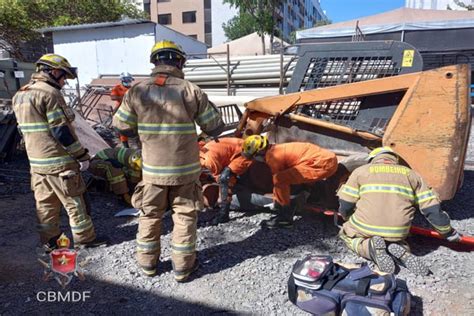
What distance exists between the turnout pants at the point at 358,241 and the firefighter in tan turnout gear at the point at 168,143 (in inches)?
50.5

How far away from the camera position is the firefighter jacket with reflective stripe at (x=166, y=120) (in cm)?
261

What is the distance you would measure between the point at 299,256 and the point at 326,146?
1.29 meters

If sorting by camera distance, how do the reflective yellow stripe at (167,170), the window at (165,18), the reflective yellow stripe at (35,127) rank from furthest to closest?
the window at (165,18)
the reflective yellow stripe at (35,127)
the reflective yellow stripe at (167,170)

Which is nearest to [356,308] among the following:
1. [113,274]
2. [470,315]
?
[470,315]

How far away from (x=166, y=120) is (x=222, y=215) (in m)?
1.55

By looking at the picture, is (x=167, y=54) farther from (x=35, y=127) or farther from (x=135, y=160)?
(x=135, y=160)

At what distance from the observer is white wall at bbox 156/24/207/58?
1401cm

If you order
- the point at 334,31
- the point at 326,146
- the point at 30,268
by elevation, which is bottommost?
the point at 30,268

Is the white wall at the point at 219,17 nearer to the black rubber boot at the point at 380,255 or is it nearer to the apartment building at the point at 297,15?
the apartment building at the point at 297,15

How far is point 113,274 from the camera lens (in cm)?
298

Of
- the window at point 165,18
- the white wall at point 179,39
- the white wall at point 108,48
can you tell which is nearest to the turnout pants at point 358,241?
the white wall at point 108,48

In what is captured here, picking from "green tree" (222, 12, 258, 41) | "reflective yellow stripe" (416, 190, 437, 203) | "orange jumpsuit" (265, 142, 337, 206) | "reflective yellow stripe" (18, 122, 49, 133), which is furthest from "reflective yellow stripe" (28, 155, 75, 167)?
"green tree" (222, 12, 258, 41)

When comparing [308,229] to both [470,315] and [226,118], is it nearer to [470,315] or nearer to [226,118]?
[470,315]

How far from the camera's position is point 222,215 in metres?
3.87
